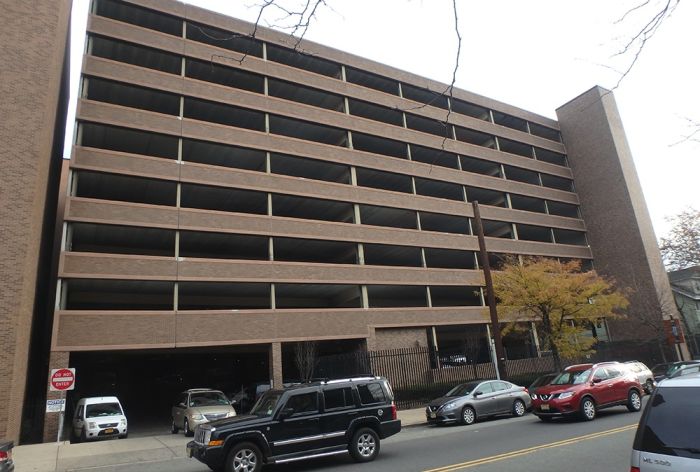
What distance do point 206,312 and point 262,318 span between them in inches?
117

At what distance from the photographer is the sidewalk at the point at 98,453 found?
500 inches

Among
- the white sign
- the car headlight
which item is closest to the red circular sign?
the white sign

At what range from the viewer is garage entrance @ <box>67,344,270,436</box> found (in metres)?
31.4

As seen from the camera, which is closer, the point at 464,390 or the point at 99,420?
the point at 464,390

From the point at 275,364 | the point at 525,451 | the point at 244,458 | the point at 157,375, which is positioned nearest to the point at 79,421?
the point at 275,364

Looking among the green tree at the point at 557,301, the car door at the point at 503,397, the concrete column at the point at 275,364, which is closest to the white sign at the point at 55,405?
the concrete column at the point at 275,364

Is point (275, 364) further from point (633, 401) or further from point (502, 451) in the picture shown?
point (502, 451)

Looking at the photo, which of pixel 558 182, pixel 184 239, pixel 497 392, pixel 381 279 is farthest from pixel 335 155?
pixel 558 182

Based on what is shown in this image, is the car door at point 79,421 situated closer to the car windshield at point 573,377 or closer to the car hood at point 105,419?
the car hood at point 105,419

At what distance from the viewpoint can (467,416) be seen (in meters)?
15.9

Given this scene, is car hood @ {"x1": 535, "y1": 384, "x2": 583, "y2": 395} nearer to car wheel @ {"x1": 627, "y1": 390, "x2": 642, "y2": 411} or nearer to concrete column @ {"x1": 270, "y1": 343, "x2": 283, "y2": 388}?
car wheel @ {"x1": 627, "y1": 390, "x2": 642, "y2": 411}

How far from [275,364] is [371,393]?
15.7 metres

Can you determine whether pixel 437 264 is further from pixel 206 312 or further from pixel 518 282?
pixel 206 312

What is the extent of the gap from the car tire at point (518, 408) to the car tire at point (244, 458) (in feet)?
36.7
